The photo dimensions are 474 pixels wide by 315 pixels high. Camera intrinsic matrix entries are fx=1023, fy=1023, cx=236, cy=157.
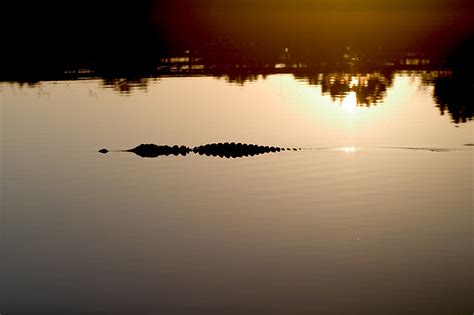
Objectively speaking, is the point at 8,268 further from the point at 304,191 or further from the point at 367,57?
the point at 367,57

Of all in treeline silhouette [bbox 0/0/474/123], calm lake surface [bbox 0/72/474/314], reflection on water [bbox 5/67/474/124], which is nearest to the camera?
calm lake surface [bbox 0/72/474/314]

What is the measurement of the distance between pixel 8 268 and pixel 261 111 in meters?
23.8

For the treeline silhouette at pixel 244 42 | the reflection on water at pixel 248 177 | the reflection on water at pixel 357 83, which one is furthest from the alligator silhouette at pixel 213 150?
the reflection on water at pixel 357 83

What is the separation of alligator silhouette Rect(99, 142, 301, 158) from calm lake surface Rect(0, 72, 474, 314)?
416 mm

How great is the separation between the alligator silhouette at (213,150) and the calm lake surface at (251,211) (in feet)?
1.37

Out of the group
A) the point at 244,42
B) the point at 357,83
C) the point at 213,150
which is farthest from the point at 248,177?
the point at 244,42

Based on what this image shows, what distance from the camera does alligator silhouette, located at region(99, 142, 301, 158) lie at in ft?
105

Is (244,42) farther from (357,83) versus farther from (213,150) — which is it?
(213,150)

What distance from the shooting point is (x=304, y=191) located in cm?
2631

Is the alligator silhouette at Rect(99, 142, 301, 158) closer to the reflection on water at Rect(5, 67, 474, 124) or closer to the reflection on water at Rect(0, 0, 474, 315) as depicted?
the reflection on water at Rect(0, 0, 474, 315)

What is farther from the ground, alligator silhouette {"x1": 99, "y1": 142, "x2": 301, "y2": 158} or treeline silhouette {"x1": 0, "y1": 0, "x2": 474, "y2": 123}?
treeline silhouette {"x1": 0, "y1": 0, "x2": 474, "y2": 123}

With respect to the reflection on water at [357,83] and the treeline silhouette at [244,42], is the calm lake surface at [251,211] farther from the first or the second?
the treeline silhouette at [244,42]

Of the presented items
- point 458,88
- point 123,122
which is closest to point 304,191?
point 123,122

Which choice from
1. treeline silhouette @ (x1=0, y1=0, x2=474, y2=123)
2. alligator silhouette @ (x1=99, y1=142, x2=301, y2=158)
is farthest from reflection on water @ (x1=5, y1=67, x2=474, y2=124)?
alligator silhouette @ (x1=99, y1=142, x2=301, y2=158)
